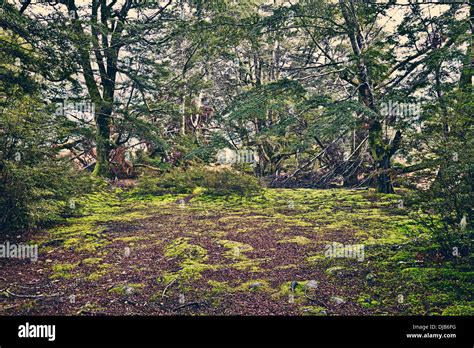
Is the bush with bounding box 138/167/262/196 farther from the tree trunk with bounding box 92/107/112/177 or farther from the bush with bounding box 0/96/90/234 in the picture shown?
the bush with bounding box 0/96/90/234

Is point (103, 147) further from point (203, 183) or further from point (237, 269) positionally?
point (237, 269)

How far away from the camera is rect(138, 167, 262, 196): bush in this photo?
10.2m

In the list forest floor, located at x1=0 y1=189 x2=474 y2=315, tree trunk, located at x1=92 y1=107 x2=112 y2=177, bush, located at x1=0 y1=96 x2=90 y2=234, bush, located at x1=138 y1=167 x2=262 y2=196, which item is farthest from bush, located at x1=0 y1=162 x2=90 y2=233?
tree trunk, located at x1=92 y1=107 x2=112 y2=177

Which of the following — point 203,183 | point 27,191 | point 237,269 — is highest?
point 27,191

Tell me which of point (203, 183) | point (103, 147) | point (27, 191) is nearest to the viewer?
point (27, 191)

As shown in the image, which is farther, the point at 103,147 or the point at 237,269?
the point at 103,147

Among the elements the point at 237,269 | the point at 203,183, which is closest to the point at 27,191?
the point at 237,269

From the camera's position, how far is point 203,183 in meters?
10.7

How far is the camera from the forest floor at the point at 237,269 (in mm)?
3154

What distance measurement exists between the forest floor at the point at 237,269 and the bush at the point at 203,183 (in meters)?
2.85

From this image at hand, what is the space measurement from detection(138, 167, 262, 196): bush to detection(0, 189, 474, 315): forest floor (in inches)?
112

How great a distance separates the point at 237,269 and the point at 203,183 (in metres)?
6.67

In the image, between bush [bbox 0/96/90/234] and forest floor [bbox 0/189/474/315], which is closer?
forest floor [bbox 0/189/474/315]
